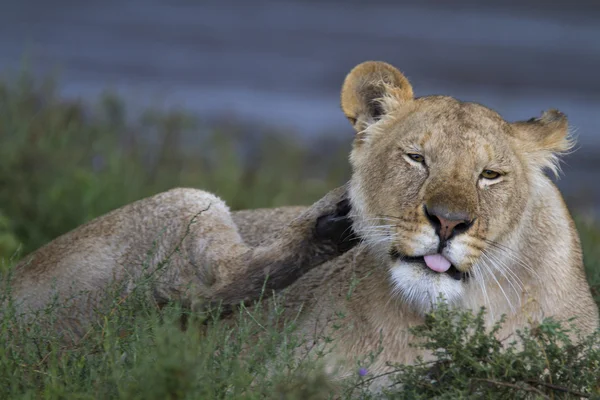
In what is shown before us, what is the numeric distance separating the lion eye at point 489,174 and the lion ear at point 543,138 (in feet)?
0.85

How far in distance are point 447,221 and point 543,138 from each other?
729 millimetres

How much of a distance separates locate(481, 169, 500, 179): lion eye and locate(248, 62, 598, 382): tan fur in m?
0.02

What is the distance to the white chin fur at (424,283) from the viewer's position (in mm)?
3846

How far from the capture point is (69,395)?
3418 millimetres

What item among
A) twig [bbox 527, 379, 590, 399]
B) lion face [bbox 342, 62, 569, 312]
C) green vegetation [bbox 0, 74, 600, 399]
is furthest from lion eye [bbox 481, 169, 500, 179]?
twig [bbox 527, 379, 590, 399]

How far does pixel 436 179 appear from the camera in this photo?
3.96m

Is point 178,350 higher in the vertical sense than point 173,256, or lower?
higher

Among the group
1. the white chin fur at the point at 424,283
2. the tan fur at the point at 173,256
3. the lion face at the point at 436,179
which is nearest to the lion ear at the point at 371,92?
the lion face at the point at 436,179

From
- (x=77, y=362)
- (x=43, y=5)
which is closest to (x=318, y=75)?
(x=43, y=5)

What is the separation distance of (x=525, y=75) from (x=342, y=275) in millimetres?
8888

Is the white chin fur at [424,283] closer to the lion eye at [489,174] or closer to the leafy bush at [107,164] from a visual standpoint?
the lion eye at [489,174]

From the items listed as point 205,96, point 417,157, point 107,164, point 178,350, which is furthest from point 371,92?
point 205,96

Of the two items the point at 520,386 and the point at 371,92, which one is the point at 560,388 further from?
the point at 371,92

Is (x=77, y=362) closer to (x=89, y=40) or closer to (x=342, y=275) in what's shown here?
(x=342, y=275)
